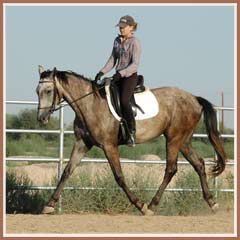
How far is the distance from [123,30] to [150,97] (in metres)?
1.22

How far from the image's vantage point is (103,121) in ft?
37.5

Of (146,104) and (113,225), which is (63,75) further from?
(113,225)

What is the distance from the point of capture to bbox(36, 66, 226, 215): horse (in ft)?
37.2

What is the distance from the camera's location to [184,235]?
30.1 ft

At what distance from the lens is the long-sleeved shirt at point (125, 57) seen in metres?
11.2

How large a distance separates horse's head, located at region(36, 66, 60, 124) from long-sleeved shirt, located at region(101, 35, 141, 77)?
2.64 feet

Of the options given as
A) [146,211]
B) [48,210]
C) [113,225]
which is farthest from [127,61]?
[113,225]

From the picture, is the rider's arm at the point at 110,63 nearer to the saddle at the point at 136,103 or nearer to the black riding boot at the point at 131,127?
the saddle at the point at 136,103

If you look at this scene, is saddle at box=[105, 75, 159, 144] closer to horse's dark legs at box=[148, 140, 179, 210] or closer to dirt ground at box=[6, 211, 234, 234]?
horse's dark legs at box=[148, 140, 179, 210]

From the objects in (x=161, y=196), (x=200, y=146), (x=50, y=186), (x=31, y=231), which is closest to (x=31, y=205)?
(x=50, y=186)

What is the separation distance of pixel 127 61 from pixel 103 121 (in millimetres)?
959

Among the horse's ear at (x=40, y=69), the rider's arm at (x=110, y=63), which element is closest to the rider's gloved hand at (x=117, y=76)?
the rider's arm at (x=110, y=63)

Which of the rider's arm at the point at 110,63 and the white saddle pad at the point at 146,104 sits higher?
the rider's arm at the point at 110,63

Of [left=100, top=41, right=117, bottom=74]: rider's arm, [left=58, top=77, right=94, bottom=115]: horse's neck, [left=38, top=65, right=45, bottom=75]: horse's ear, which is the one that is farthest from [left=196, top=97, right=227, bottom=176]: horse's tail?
[left=38, top=65, right=45, bottom=75]: horse's ear
